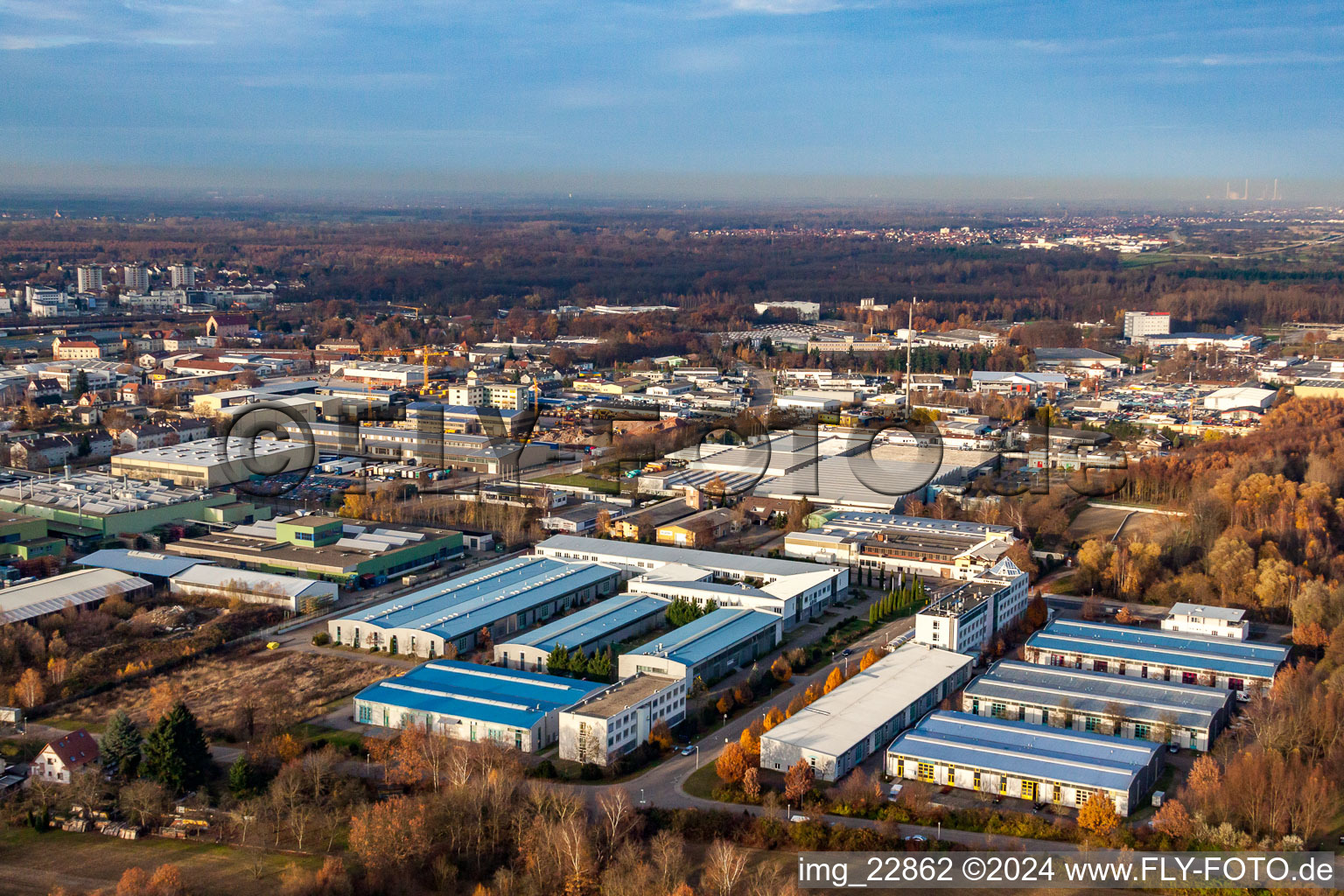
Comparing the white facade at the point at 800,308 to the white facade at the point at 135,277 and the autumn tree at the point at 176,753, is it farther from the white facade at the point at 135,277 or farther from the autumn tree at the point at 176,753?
the autumn tree at the point at 176,753

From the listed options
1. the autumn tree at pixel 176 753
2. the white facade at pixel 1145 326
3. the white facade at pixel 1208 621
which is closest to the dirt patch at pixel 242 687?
the autumn tree at pixel 176 753

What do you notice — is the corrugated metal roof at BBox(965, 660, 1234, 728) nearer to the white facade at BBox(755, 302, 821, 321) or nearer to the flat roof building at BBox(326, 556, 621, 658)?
the flat roof building at BBox(326, 556, 621, 658)

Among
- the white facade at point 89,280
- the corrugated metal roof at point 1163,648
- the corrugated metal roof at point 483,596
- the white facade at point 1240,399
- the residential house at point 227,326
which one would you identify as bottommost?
the corrugated metal roof at point 1163,648

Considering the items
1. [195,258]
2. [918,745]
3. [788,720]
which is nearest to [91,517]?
[788,720]

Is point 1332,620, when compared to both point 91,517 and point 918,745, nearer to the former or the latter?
point 918,745

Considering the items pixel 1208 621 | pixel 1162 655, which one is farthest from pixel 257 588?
pixel 1208 621

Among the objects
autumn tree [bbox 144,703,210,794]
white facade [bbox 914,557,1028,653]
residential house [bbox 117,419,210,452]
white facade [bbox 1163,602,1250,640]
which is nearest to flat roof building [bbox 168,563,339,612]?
autumn tree [bbox 144,703,210,794]

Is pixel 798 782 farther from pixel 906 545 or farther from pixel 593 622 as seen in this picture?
pixel 906 545
